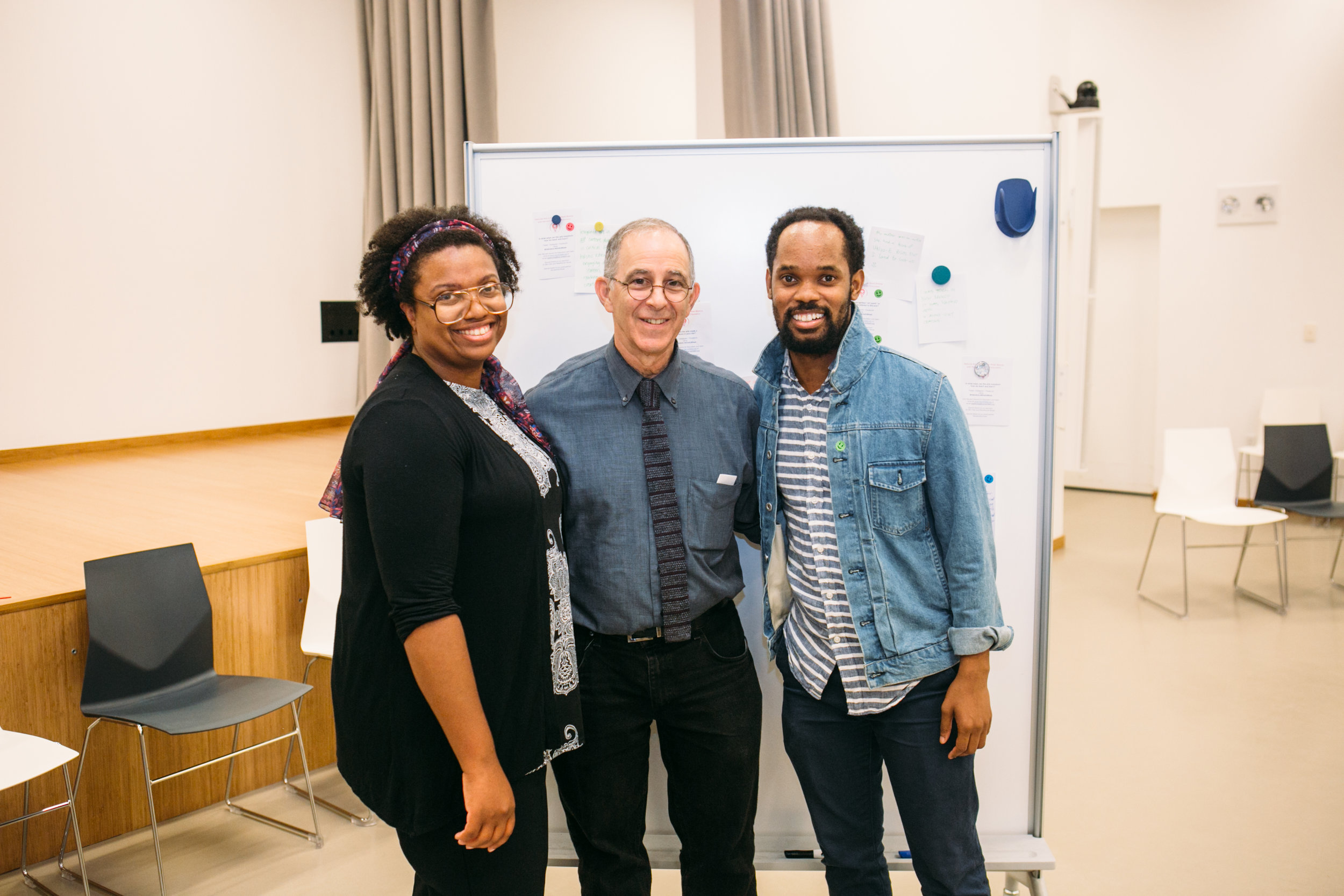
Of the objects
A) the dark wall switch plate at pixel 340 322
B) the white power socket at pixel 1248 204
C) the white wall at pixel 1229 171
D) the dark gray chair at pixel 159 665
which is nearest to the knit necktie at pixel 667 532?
the dark gray chair at pixel 159 665

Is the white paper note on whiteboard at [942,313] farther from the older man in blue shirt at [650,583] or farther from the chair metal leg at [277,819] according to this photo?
the chair metal leg at [277,819]

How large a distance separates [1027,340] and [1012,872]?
4.23 feet

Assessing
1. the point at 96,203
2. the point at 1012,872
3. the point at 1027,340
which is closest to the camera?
the point at 1027,340

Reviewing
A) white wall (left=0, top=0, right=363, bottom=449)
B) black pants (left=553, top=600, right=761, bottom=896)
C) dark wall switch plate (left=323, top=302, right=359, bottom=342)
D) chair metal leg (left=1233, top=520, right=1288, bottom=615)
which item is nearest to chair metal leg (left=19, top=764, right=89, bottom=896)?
black pants (left=553, top=600, right=761, bottom=896)

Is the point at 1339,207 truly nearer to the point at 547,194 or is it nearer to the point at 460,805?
the point at 547,194

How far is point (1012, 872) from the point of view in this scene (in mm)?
2232

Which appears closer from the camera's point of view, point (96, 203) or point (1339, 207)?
point (96, 203)

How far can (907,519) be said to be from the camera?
1617 millimetres

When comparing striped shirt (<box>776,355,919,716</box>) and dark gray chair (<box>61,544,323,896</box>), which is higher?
striped shirt (<box>776,355,919,716</box>)

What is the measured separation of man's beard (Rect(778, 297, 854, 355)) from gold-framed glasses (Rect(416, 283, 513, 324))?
53 centimetres

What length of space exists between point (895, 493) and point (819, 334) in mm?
309

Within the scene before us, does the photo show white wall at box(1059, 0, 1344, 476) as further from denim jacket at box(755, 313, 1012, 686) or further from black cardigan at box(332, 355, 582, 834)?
black cardigan at box(332, 355, 582, 834)

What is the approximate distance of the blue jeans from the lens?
162 cm

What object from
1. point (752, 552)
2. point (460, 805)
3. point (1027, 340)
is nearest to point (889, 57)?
point (1027, 340)
